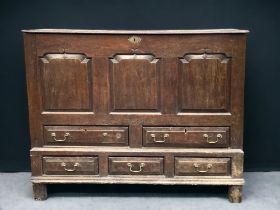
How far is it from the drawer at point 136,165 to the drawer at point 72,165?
14 cm

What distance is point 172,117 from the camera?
336 centimetres

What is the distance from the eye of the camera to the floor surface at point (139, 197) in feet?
11.2

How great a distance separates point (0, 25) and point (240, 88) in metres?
2.09

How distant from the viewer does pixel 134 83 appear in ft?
10.8

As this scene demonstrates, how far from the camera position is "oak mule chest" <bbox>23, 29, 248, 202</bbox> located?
3.24 m

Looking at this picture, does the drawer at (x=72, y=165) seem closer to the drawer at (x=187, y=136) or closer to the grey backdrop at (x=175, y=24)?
the drawer at (x=187, y=136)

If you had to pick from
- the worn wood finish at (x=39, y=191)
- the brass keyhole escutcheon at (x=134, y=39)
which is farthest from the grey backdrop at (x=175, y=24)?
the worn wood finish at (x=39, y=191)

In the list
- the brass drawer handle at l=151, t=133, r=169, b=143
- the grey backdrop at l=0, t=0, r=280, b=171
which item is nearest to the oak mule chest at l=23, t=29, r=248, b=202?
the brass drawer handle at l=151, t=133, r=169, b=143

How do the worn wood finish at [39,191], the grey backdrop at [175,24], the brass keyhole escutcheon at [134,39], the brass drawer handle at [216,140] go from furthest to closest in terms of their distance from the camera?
the grey backdrop at [175,24] < the worn wood finish at [39,191] < the brass drawer handle at [216,140] < the brass keyhole escutcheon at [134,39]

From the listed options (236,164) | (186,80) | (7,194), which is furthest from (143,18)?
(7,194)

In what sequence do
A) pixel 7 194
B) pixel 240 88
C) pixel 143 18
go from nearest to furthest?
pixel 240 88, pixel 7 194, pixel 143 18

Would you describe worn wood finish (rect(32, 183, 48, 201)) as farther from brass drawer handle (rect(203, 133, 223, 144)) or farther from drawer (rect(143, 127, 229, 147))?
brass drawer handle (rect(203, 133, 223, 144))

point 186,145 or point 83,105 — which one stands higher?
point 83,105

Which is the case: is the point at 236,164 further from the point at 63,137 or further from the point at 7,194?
the point at 7,194
